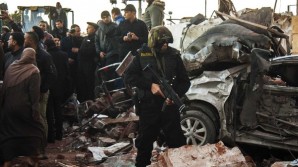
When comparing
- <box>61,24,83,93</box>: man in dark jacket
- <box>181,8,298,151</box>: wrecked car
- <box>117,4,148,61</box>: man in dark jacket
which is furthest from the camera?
<box>61,24,83,93</box>: man in dark jacket

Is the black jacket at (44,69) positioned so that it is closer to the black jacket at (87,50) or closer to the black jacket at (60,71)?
the black jacket at (60,71)

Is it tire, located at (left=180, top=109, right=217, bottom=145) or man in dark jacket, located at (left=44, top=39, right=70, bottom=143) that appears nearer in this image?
tire, located at (left=180, top=109, right=217, bottom=145)

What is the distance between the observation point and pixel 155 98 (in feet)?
20.6

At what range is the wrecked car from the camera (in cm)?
781

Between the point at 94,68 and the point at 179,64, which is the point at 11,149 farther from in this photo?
the point at 94,68

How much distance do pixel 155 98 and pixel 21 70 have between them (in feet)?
6.33

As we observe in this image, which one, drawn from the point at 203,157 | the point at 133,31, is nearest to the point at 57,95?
the point at 133,31

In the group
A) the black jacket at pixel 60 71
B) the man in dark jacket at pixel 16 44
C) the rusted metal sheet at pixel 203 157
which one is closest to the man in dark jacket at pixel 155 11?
the black jacket at pixel 60 71

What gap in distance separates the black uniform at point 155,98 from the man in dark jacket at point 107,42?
5.05m

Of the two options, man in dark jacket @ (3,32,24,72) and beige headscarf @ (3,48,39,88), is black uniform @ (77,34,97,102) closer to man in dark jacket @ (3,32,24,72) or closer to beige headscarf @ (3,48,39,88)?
man in dark jacket @ (3,32,24,72)

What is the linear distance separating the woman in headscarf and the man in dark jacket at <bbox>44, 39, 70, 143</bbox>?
2541mm

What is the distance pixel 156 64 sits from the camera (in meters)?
6.25

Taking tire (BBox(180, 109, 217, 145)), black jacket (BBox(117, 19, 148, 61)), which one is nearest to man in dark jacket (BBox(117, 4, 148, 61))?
black jacket (BBox(117, 19, 148, 61))

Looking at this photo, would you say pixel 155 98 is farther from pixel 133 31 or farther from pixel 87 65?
pixel 87 65
